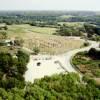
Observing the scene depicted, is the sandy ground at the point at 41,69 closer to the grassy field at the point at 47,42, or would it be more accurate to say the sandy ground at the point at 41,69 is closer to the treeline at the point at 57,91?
the treeline at the point at 57,91

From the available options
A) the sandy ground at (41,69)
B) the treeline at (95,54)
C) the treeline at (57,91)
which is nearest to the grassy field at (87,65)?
the treeline at (95,54)

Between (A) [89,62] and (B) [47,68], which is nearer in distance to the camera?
(B) [47,68]

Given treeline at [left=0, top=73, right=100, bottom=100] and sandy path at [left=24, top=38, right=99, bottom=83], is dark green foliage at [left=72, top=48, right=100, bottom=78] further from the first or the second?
treeline at [left=0, top=73, right=100, bottom=100]

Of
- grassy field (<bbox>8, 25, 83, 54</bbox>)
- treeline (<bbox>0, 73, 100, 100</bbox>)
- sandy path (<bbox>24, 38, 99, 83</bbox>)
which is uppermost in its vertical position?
treeline (<bbox>0, 73, 100, 100</bbox>)

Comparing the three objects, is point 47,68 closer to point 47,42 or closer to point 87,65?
point 87,65

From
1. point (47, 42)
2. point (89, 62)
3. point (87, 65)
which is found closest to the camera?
point (87, 65)

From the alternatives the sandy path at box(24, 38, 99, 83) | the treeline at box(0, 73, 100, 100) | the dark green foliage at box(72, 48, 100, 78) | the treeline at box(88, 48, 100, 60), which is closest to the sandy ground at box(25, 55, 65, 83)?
the sandy path at box(24, 38, 99, 83)

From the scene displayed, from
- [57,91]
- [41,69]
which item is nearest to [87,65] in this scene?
[41,69]

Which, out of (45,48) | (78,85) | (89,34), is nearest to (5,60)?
(78,85)

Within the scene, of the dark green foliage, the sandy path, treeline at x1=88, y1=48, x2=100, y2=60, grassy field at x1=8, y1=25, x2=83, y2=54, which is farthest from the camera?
grassy field at x1=8, y1=25, x2=83, y2=54

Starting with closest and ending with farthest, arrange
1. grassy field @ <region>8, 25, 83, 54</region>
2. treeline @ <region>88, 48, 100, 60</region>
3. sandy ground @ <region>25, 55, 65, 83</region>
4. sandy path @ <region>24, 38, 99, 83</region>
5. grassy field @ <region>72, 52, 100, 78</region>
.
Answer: sandy ground @ <region>25, 55, 65, 83</region> < sandy path @ <region>24, 38, 99, 83</region> < grassy field @ <region>72, 52, 100, 78</region> < treeline @ <region>88, 48, 100, 60</region> < grassy field @ <region>8, 25, 83, 54</region>

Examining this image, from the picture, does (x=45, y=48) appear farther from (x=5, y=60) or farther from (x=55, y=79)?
(x=55, y=79)
